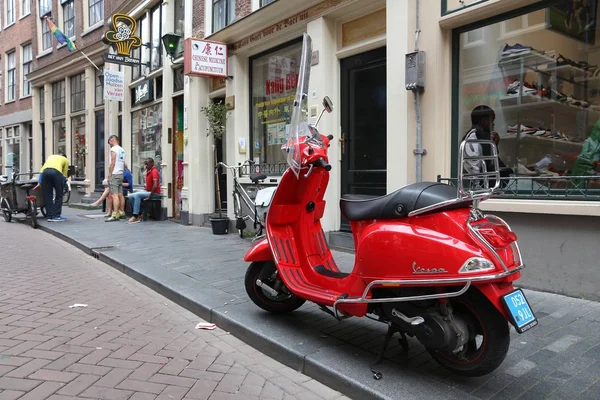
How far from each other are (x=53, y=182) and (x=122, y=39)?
4104mm

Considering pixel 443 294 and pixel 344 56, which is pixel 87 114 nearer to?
pixel 344 56

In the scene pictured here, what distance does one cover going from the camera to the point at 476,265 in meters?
2.46

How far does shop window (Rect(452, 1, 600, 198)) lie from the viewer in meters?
4.75

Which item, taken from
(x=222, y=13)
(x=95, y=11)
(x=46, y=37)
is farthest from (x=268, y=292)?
(x=46, y=37)

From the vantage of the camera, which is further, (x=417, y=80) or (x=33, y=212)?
(x=33, y=212)

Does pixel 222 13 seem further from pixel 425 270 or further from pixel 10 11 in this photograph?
pixel 10 11

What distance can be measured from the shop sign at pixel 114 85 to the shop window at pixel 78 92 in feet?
14.5

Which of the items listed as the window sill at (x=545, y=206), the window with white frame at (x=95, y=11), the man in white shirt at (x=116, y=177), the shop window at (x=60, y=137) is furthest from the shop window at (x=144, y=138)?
the window sill at (x=545, y=206)

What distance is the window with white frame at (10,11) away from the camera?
22.3m

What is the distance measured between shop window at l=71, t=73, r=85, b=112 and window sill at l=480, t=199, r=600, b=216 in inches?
634

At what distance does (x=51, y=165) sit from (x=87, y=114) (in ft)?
20.8

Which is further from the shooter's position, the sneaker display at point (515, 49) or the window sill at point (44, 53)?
the window sill at point (44, 53)

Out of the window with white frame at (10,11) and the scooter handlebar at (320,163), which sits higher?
the window with white frame at (10,11)

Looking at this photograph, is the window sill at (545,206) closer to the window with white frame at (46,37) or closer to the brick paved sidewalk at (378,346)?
the brick paved sidewalk at (378,346)
